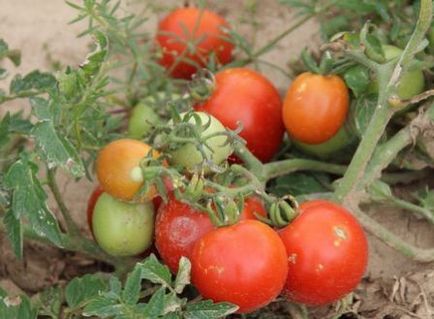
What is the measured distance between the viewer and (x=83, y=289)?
1.93 metres

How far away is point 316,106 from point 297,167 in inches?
7.3

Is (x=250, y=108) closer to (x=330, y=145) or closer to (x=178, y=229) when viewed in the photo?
(x=330, y=145)

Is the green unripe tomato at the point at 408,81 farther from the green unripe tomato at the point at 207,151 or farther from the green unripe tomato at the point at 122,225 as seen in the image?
the green unripe tomato at the point at 122,225

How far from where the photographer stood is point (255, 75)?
219 centimetres

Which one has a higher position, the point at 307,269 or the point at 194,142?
the point at 194,142

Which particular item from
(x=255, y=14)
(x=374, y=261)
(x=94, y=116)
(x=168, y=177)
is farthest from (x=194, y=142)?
(x=255, y=14)

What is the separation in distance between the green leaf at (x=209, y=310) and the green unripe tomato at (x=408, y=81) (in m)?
0.68

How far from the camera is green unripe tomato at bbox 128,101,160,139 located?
2256 millimetres

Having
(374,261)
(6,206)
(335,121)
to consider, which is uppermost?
(335,121)

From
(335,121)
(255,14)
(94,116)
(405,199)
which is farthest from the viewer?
(255,14)

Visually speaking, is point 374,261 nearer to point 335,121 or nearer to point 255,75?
point 335,121

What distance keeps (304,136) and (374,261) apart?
32cm

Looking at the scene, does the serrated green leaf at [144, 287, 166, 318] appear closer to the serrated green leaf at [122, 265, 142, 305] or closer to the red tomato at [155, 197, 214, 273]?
the serrated green leaf at [122, 265, 142, 305]

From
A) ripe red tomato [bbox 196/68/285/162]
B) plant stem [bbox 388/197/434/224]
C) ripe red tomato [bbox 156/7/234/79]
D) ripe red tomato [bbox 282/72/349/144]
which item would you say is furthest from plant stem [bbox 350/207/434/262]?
ripe red tomato [bbox 156/7/234/79]
